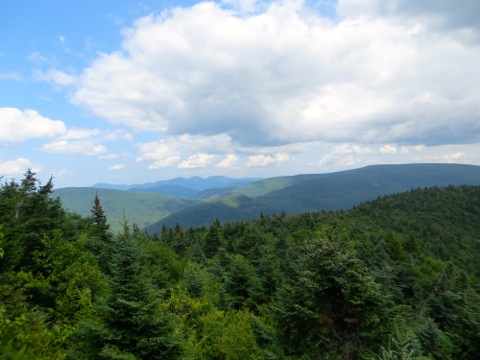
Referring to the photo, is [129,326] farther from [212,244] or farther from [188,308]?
[212,244]

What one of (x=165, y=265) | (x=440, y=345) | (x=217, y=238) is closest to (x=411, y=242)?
(x=217, y=238)

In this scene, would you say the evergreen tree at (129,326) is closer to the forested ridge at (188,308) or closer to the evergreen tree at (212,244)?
the forested ridge at (188,308)

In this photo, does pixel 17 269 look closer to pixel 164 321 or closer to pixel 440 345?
pixel 164 321

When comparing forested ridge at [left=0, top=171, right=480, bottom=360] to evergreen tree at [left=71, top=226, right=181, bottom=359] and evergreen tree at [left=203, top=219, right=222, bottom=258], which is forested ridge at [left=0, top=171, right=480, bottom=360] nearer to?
evergreen tree at [left=71, top=226, right=181, bottom=359]

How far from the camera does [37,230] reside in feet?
80.6

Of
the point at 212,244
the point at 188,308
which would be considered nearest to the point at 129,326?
the point at 188,308

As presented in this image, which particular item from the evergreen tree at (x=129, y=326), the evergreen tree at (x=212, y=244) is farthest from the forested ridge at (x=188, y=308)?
the evergreen tree at (x=212, y=244)

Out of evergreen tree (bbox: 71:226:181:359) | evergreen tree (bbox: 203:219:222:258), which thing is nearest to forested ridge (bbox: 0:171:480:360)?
evergreen tree (bbox: 71:226:181:359)

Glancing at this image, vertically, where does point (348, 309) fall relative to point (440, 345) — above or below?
above

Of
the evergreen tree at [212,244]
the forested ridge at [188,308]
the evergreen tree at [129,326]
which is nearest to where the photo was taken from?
the forested ridge at [188,308]

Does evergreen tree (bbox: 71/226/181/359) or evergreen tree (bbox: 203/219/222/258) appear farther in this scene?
evergreen tree (bbox: 203/219/222/258)

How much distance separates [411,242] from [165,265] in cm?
8181

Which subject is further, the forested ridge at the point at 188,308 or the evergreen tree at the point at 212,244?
the evergreen tree at the point at 212,244

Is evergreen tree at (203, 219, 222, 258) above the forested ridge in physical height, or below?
below
